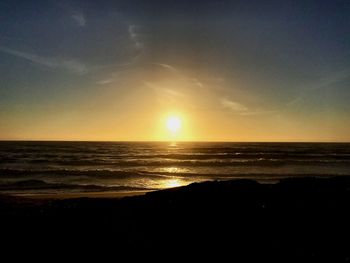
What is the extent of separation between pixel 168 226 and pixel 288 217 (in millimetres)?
2180

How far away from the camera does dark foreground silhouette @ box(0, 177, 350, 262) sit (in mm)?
5090

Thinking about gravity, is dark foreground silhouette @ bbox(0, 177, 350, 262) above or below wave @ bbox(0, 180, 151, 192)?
above

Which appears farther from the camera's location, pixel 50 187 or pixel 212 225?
pixel 50 187

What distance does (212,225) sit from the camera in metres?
5.70

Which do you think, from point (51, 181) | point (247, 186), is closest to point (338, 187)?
point (247, 186)

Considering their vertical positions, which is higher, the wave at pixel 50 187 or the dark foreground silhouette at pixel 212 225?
the dark foreground silhouette at pixel 212 225

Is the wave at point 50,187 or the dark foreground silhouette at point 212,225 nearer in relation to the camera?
the dark foreground silhouette at point 212,225

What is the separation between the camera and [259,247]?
507 centimetres

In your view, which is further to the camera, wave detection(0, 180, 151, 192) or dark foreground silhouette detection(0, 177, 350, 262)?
wave detection(0, 180, 151, 192)

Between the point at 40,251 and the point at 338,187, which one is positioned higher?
the point at 338,187

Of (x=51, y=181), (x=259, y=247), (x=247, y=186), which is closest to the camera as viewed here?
(x=259, y=247)

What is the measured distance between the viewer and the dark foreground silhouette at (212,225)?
509 cm

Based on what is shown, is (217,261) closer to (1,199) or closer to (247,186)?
(247,186)

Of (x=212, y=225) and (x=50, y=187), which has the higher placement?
(x=212, y=225)
